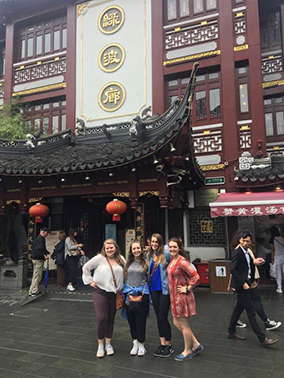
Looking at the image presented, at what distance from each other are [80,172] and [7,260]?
3.78m

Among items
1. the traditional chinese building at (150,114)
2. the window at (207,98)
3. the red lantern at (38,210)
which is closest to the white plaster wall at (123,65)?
the traditional chinese building at (150,114)

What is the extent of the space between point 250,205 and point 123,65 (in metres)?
7.33

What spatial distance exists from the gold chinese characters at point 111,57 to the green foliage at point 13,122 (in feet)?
13.1

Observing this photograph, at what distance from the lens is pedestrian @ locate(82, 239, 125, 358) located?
14.5 ft

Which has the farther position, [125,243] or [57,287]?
[125,243]

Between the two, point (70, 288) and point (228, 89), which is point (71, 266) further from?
point (228, 89)

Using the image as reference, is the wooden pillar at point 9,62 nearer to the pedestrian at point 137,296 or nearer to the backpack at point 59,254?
the backpack at point 59,254

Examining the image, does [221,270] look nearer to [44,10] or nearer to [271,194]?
[271,194]

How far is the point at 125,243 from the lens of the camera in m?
10.0

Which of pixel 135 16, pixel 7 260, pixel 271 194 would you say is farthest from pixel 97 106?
pixel 271 194

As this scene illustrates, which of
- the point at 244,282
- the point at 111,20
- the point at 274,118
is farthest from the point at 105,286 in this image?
the point at 111,20

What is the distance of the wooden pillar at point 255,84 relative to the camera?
1009 cm

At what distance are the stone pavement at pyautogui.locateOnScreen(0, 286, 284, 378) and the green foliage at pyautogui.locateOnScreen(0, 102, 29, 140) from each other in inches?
290

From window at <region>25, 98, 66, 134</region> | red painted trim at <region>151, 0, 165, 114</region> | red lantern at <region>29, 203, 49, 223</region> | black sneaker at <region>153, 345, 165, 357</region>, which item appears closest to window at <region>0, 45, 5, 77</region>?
window at <region>25, 98, 66, 134</region>
